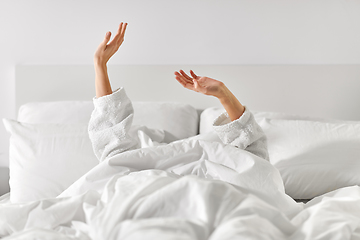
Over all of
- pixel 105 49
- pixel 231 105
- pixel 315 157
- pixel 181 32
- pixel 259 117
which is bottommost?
pixel 315 157

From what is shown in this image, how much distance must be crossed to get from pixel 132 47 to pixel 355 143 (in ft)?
4.41

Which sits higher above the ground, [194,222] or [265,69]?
[265,69]

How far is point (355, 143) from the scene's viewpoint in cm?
181

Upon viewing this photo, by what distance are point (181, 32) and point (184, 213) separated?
1.61 meters

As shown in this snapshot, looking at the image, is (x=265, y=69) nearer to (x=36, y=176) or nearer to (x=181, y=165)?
(x=181, y=165)

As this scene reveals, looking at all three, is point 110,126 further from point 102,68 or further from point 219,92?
point 219,92

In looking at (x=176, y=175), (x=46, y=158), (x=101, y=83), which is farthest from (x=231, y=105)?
(x=46, y=158)

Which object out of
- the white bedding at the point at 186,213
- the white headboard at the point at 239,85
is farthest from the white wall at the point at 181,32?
the white bedding at the point at 186,213

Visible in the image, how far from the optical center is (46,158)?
181cm

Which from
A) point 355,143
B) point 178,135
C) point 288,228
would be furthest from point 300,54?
point 288,228

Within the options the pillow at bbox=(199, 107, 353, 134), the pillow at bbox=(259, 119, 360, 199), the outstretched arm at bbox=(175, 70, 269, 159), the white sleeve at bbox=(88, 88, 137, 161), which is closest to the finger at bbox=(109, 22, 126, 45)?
the white sleeve at bbox=(88, 88, 137, 161)

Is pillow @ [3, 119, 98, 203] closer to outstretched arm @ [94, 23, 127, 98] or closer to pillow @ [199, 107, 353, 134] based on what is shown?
outstretched arm @ [94, 23, 127, 98]

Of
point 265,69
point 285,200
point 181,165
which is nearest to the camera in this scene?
point 285,200

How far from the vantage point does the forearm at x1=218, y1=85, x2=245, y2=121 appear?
1.59m
